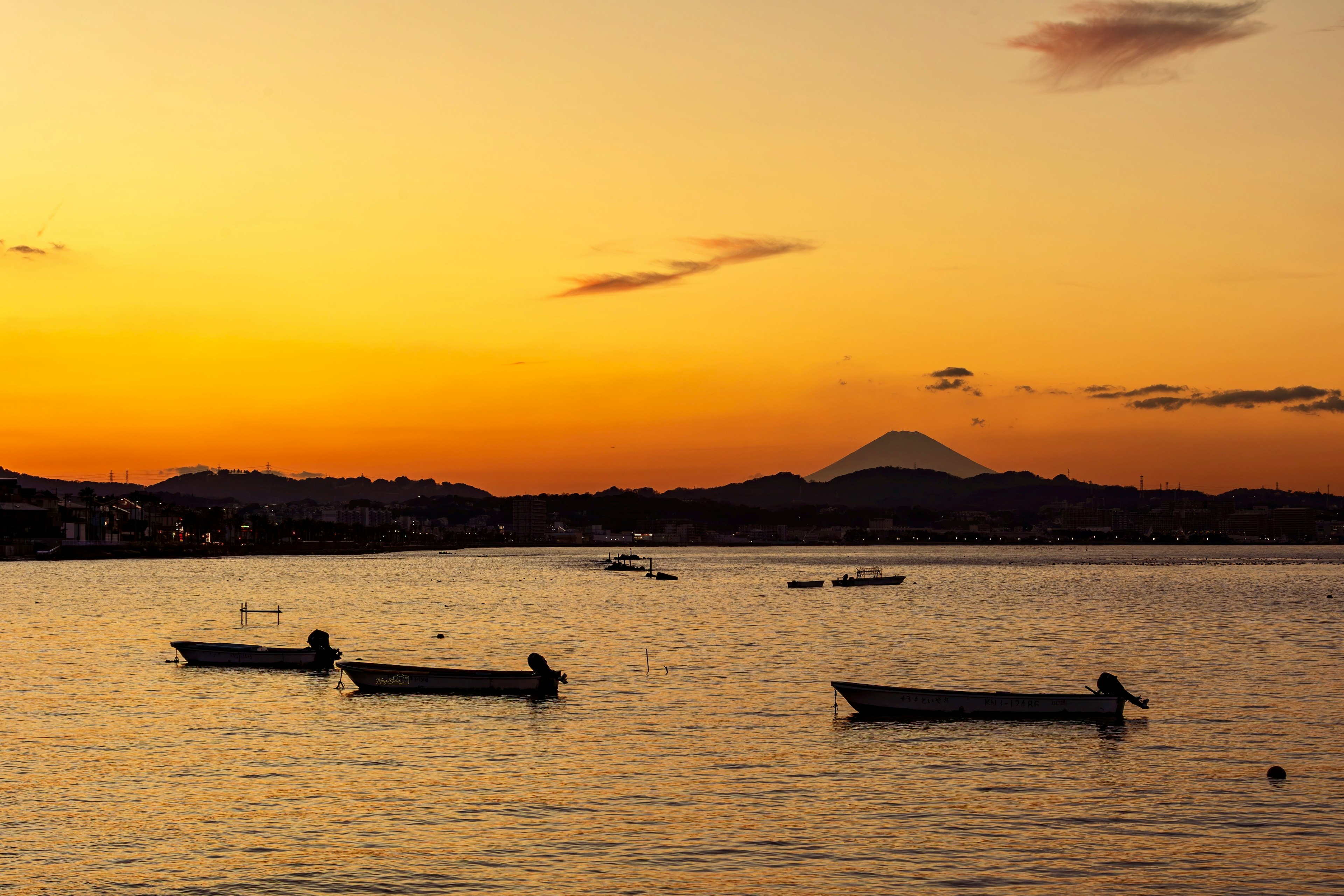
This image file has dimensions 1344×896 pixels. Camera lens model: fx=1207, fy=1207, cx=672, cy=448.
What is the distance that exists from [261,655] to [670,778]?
4122 cm

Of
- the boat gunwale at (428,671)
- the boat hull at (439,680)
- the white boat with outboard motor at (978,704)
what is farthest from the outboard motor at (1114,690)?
the boat gunwale at (428,671)

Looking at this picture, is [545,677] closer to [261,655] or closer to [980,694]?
[980,694]

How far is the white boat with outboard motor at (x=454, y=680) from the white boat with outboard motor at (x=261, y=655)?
413 inches

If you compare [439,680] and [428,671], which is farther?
[428,671]

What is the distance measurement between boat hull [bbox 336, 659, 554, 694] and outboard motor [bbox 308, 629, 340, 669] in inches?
392

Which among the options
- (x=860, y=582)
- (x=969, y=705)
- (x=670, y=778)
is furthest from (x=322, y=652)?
(x=860, y=582)

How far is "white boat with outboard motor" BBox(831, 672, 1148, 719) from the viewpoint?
166 ft

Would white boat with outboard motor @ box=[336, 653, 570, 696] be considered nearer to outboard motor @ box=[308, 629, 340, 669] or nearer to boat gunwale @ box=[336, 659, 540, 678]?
boat gunwale @ box=[336, 659, 540, 678]

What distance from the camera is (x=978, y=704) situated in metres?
50.9

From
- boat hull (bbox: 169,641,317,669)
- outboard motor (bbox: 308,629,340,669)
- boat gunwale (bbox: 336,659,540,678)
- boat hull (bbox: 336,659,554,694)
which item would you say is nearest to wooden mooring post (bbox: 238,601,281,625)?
boat hull (bbox: 169,641,317,669)

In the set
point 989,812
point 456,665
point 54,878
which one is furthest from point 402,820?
point 456,665

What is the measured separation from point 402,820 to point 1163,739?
30.0m

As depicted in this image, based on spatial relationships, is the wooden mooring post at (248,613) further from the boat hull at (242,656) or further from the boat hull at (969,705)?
the boat hull at (969,705)

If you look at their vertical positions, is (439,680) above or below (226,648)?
below
